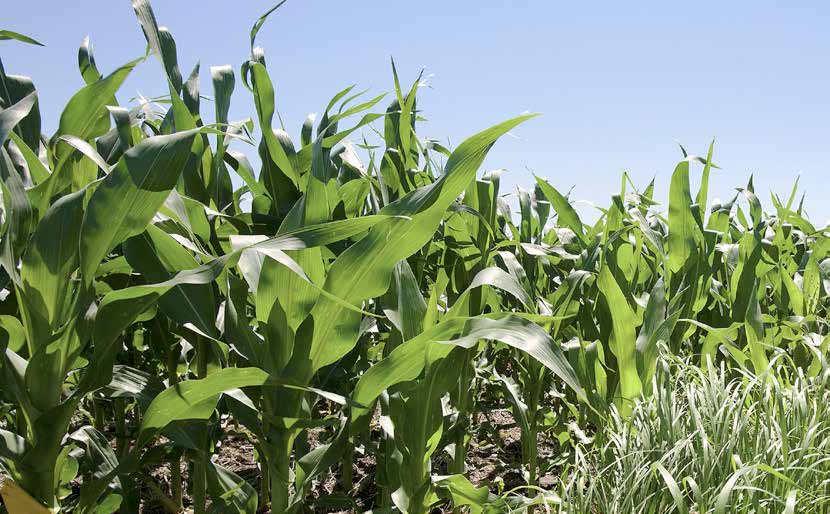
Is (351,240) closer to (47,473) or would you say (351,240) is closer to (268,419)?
(268,419)

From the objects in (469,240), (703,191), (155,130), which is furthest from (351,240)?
(703,191)

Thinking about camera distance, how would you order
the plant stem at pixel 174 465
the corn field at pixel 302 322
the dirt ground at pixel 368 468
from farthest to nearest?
the dirt ground at pixel 368 468 < the plant stem at pixel 174 465 < the corn field at pixel 302 322

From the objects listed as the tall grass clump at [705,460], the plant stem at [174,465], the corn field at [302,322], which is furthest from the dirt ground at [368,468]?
the tall grass clump at [705,460]

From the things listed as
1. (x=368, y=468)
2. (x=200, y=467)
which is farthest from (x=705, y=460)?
(x=368, y=468)

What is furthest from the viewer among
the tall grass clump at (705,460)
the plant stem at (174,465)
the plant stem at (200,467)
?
Result: the plant stem at (174,465)

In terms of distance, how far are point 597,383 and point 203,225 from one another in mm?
771

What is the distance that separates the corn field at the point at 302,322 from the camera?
2.82 ft

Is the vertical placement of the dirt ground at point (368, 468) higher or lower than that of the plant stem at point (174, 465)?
lower

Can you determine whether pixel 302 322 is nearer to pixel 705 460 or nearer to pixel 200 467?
pixel 200 467

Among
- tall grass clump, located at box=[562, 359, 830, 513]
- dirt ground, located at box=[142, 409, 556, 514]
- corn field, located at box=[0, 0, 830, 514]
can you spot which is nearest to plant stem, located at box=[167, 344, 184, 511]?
corn field, located at box=[0, 0, 830, 514]

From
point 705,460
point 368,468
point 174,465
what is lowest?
point 368,468

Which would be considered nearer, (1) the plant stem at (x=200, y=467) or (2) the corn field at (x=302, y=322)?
(2) the corn field at (x=302, y=322)

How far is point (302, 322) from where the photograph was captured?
924 millimetres

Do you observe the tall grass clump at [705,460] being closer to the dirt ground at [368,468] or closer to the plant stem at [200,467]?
the dirt ground at [368,468]
